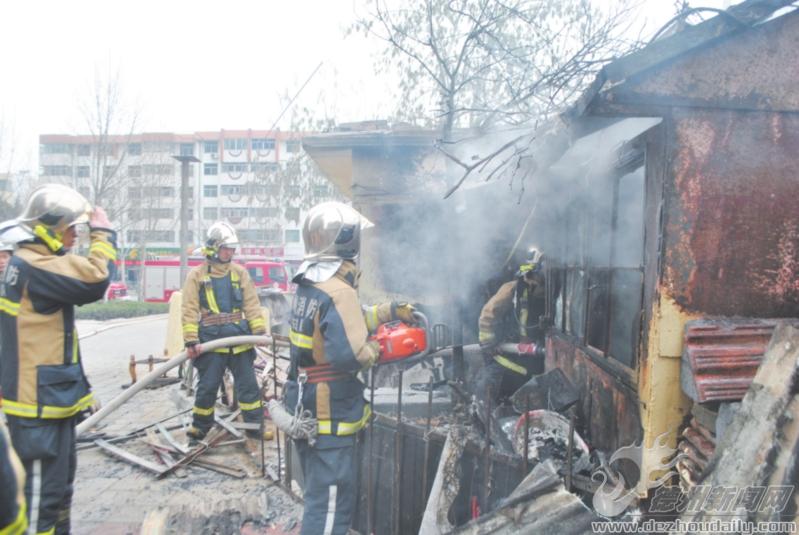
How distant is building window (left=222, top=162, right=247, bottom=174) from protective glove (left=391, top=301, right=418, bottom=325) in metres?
51.8

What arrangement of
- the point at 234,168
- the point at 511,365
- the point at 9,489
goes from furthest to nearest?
the point at 234,168 < the point at 511,365 < the point at 9,489

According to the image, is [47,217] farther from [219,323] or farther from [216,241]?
[219,323]

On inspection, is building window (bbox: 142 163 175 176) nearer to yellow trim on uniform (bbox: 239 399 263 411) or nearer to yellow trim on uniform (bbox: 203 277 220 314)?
yellow trim on uniform (bbox: 203 277 220 314)

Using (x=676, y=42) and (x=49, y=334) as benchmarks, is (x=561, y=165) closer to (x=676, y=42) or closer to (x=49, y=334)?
Result: (x=676, y=42)

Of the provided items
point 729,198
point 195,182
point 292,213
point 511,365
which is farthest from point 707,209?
point 195,182

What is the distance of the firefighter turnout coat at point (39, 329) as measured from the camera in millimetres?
2922

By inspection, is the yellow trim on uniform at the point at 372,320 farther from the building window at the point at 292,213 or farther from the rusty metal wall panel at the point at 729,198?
the building window at the point at 292,213

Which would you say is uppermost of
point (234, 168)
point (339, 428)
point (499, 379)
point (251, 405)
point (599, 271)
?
point (234, 168)

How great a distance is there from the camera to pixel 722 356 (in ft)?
8.70

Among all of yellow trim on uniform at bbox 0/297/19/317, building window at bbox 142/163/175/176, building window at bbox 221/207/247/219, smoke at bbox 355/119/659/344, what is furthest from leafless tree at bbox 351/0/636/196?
building window at bbox 221/207/247/219

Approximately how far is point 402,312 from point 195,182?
53542mm

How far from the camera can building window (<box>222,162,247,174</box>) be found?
51.6 metres

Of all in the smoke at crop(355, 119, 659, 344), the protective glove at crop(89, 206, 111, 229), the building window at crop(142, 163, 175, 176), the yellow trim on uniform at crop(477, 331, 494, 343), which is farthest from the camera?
the building window at crop(142, 163, 175, 176)

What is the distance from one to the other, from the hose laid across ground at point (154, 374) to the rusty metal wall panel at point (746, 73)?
12.6 ft
